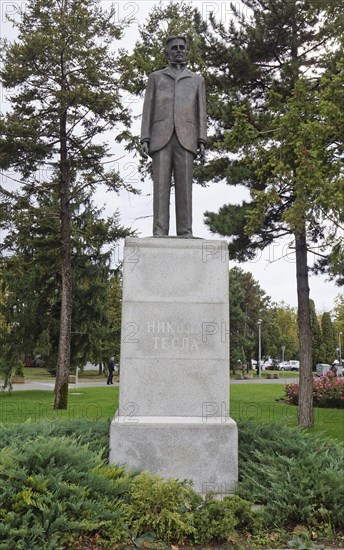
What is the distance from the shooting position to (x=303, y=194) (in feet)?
34.5

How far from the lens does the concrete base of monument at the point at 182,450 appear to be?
5.75 metres

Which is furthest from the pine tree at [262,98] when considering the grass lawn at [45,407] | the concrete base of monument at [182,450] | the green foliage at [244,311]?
the green foliage at [244,311]

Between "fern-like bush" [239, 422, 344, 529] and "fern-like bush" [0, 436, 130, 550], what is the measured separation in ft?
4.76

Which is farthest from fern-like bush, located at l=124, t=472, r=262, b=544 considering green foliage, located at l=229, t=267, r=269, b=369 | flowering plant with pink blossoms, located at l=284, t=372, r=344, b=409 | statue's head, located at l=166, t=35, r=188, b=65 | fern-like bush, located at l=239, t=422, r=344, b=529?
green foliage, located at l=229, t=267, r=269, b=369

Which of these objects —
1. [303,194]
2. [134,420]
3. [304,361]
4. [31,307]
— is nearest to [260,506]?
[134,420]

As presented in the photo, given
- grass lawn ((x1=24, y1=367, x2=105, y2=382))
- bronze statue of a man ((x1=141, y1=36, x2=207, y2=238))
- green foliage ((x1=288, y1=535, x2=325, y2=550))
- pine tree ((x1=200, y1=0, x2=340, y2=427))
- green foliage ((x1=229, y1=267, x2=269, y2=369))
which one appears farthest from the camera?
green foliage ((x1=229, y1=267, x2=269, y2=369))

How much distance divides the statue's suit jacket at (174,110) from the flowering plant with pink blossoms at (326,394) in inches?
658

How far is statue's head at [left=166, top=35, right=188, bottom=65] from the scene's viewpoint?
678 centimetres

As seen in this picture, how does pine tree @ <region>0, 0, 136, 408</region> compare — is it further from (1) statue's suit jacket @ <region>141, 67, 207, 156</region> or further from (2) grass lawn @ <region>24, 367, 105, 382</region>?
(2) grass lawn @ <region>24, 367, 105, 382</region>

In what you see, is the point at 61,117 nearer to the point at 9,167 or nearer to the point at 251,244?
the point at 9,167

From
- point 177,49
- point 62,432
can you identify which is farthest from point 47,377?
point 177,49

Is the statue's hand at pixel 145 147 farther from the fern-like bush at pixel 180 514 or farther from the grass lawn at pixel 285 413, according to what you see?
the grass lawn at pixel 285 413

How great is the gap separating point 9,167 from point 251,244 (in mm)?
9370

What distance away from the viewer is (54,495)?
457cm
